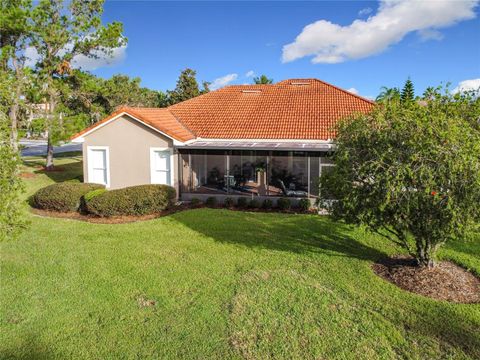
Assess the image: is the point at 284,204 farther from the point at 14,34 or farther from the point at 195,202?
the point at 14,34

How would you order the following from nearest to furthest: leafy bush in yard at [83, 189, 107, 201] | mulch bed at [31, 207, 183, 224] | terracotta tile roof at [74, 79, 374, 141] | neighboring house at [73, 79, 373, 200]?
mulch bed at [31, 207, 183, 224]
leafy bush in yard at [83, 189, 107, 201]
neighboring house at [73, 79, 373, 200]
terracotta tile roof at [74, 79, 374, 141]

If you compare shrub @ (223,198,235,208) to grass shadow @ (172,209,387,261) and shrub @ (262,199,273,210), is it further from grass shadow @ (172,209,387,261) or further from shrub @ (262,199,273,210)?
grass shadow @ (172,209,387,261)

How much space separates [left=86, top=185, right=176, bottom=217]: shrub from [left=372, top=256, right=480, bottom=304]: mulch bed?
11366 millimetres

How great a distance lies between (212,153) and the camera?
904 inches

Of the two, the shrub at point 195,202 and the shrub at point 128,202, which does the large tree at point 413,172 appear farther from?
the shrub at point 195,202

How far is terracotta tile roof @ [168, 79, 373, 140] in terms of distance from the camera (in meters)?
25.2

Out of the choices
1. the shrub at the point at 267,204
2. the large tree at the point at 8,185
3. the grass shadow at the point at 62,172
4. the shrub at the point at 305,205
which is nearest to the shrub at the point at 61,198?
the grass shadow at the point at 62,172

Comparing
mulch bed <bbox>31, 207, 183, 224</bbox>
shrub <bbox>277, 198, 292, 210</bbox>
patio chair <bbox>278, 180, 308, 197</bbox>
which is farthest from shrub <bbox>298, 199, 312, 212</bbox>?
mulch bed <bbox>31, 207, 183, 224</bbox>

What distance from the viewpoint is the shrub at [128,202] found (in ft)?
61.8

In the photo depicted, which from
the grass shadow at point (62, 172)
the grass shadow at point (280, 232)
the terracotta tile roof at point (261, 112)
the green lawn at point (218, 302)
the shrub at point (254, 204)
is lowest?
the green lawn at point (218, 302)

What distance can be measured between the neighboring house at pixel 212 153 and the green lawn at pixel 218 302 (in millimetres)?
7186

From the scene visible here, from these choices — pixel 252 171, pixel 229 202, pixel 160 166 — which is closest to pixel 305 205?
pixel 252 171

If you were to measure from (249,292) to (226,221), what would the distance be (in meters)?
7.49

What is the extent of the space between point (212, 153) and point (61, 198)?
28.2 feet
